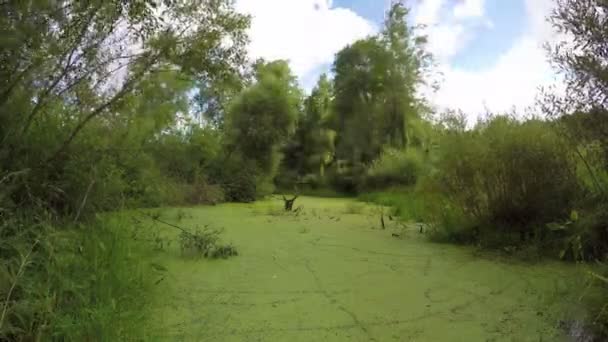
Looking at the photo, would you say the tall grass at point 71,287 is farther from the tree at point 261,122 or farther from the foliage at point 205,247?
the tree at point 261,122

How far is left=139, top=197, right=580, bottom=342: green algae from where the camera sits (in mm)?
1870

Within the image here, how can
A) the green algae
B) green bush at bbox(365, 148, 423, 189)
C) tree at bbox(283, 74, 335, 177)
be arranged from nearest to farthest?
the green algae < green bush at bbox(365, 148, 423, 189) < tree at bbox(283, 74, 335, 177)

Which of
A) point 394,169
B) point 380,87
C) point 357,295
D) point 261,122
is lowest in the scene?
point 357,295

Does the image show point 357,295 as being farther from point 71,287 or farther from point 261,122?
point 261,122

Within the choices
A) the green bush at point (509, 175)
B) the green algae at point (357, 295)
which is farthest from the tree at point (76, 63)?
the green bush at point (509, 175)

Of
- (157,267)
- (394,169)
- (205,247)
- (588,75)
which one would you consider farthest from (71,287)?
(394,169)

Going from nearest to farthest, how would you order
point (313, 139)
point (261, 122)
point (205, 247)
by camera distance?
point (205, 247)
point (261, 122)
point (313, 139)

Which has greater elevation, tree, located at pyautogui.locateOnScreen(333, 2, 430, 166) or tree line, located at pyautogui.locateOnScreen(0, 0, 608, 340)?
tree, located at pyautogui.locateOnScreen(333, 2, 430, 166)

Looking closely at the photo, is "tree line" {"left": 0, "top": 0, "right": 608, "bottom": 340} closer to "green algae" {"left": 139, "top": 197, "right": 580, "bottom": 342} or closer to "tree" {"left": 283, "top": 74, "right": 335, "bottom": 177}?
"green algae" {"left": 139, "top": 197, "right": 580, "bottom": 342}

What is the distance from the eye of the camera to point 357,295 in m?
2.38

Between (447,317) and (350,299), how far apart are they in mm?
489

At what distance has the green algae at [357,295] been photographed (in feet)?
6.14

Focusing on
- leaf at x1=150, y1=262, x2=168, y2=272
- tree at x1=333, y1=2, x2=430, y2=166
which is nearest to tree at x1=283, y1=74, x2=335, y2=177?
tree at x1=333, y1=2, x2=430, y2=166

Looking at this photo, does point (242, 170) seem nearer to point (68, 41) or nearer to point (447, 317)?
point (68, 41)
